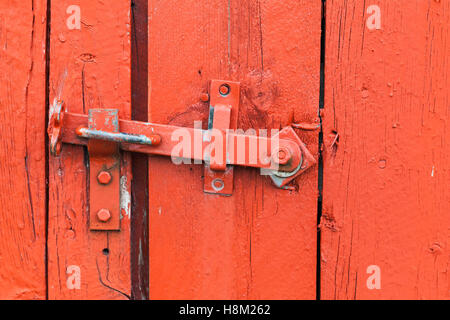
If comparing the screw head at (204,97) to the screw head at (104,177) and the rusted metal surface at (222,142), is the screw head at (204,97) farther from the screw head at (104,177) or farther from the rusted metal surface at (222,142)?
the screw head at (104,177)

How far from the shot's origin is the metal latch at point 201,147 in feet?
2.34

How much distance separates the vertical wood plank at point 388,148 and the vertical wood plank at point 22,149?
602mm

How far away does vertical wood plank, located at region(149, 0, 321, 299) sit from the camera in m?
0.74

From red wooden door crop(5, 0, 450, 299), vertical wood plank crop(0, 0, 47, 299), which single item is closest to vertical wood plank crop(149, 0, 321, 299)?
red wooden door crop(5, 0, 450, 299)

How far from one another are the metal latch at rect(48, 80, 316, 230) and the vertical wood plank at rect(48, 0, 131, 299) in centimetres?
3

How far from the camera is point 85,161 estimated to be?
749 mm

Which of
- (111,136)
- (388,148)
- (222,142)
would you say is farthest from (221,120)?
(388,148)

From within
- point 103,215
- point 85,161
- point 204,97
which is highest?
point 204,97

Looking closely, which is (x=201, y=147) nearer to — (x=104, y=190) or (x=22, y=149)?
(x=104, y=190)

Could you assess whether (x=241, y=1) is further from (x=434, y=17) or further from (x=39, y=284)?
(x=39, y=284)

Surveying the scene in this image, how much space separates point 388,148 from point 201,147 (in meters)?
0.39

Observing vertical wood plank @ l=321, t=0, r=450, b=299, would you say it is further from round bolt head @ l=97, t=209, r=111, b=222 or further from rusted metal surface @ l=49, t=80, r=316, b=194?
round bolt head @ l=97, t=209, r=111, b=222

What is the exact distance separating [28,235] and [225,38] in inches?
23.2

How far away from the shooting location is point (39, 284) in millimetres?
763
